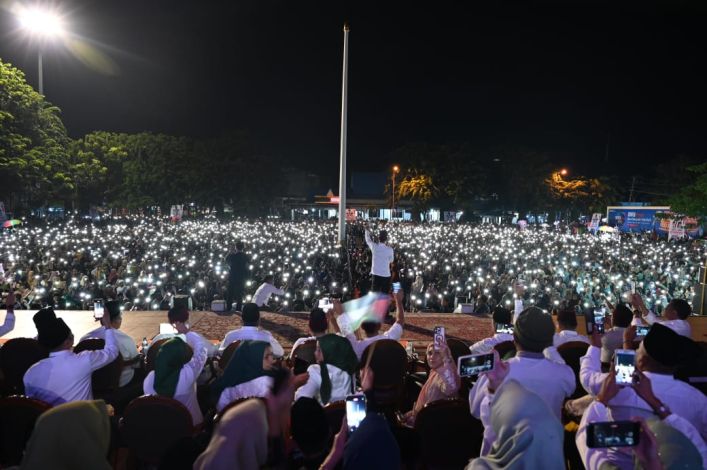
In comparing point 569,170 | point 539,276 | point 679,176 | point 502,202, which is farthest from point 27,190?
point 679,176

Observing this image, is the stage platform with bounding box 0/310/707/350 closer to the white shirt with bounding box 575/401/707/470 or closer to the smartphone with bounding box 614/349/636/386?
the smartphone with bounding box 614/349/636/386

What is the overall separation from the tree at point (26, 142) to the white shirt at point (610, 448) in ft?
107

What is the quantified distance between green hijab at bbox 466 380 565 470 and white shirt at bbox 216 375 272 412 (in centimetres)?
207

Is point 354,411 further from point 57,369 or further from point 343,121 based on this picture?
point 343,121

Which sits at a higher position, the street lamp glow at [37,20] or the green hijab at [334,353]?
the street lamp glow at [37,20]

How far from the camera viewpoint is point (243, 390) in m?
3.86

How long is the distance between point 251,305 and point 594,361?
11.2ft

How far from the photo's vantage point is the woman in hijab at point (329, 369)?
4094 mm

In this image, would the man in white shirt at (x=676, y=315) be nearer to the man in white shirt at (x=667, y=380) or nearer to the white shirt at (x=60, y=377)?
the man in white shirt at (x=667, y=380)

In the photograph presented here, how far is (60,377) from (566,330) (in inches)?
203

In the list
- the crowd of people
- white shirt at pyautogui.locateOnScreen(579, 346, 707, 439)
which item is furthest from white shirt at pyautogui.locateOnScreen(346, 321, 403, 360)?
the crowd of people

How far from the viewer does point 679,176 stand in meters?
61.1

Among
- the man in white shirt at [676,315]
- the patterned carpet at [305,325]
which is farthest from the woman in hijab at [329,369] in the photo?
the man in white shirt at [676,315]

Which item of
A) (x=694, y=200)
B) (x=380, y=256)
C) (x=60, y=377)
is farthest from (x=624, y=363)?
(x=694, y=200)
